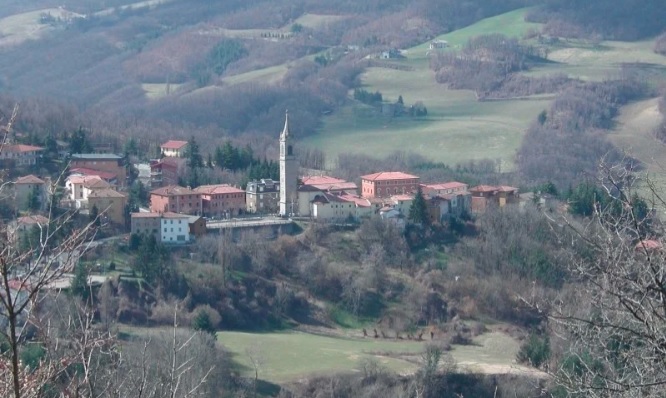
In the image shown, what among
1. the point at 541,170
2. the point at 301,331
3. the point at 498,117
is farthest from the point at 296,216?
the point at 498,117

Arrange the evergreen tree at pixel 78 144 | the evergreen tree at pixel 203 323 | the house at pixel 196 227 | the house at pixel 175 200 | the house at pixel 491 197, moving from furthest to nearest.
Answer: the evergreen tree at pixel 78 144 < the house at pixel 491 197 < the house at pixel 175 200 < the house at pixel 196 227 < the evergreen tree at pixel 203 323

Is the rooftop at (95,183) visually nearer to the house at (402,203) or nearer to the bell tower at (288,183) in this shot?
the bell tower at (288,183)

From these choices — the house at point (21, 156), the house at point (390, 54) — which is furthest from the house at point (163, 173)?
the house at point (390, 54)

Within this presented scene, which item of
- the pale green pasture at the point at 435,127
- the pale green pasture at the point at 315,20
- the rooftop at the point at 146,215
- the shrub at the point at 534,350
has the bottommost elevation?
the pale green pasture at the point at 435,127

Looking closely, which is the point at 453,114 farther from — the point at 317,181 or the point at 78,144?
the point at 78,144

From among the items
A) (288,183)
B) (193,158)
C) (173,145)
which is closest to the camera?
(288,183)

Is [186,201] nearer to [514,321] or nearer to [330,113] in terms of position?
[514,321]

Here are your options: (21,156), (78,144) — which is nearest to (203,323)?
(21,156)
